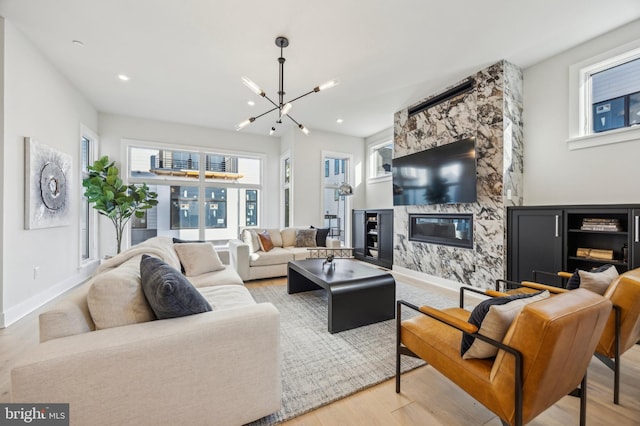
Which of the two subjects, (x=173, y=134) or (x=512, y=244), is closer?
(x=512, y=244)

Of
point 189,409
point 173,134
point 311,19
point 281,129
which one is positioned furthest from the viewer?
point 281,129

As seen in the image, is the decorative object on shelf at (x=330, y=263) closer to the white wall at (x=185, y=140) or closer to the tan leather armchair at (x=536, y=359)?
the tan leather armchair at (x=536, y=359)

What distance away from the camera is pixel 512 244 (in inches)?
128

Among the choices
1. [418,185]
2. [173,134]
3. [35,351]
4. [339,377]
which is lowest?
[339,377]

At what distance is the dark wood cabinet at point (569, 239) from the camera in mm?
2486

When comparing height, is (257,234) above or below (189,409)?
above

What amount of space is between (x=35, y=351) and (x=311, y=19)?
302 centimetres

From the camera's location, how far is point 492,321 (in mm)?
1169

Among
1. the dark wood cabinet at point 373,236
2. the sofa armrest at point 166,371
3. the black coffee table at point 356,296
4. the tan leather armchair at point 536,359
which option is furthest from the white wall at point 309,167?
the tan leather armchair at point 536,359

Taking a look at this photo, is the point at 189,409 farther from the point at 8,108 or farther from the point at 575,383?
the point at 8,108

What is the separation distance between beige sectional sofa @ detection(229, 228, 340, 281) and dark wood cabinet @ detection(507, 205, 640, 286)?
281cm

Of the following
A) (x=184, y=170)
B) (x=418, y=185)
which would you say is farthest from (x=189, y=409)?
(x=184, y=170)

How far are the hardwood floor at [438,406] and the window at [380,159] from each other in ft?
15.0

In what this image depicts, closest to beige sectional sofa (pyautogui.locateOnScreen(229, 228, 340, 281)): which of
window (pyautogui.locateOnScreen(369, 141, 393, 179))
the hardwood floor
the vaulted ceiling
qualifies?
window (pyautogui.locateOnScreen(369, 141, 393, 179))
